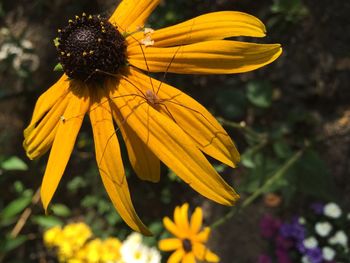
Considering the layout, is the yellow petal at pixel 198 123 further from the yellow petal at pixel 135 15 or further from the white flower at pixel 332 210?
the white flower at pixel 332 210

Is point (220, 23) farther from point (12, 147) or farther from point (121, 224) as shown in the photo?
point (12, 147)

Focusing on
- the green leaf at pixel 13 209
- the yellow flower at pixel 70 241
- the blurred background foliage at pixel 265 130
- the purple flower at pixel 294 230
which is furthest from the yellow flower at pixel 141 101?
the purple flower at pixel 294 230

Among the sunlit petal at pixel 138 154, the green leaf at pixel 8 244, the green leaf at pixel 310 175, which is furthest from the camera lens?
the green leaf at pixel 8 244

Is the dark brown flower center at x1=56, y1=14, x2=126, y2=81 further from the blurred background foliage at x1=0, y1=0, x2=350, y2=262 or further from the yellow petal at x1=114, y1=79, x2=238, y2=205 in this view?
the blurred background foliage at x1=0, y1=0, x2=350, y2=262

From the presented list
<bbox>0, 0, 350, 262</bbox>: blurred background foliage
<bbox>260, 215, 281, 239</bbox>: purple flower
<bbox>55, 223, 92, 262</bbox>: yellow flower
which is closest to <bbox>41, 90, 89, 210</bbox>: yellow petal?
<bbox>0, 0, 350, 262</bbox>: blurred background foliage

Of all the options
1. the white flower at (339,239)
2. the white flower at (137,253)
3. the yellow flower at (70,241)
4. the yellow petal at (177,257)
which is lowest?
the white flower at (339,239)

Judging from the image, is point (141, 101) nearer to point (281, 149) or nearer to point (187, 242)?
point (187, 242)

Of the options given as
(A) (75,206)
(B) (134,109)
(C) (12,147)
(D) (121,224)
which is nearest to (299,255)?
(D) (121,224)
